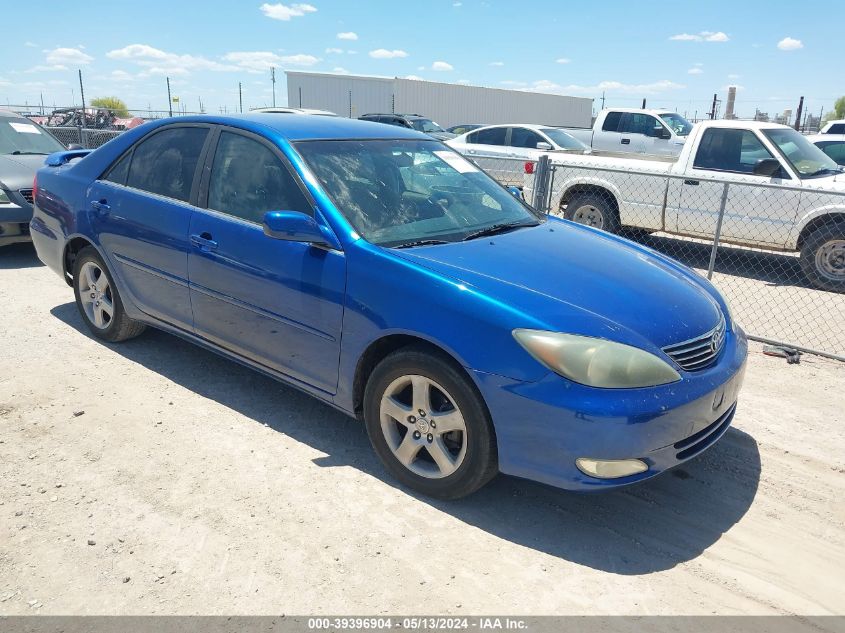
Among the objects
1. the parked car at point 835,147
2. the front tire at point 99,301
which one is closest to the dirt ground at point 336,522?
the front tire at point 99,301

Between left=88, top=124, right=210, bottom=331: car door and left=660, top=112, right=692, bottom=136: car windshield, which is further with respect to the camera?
left=660, top=112, right=692, bottom=136: car windshield

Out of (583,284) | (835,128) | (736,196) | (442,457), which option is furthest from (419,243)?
(835,128)

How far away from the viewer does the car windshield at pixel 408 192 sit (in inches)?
137

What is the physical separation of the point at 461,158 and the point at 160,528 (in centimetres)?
290

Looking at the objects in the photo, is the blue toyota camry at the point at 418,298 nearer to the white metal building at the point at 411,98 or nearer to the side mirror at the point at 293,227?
the side mirror at the point at 293,227

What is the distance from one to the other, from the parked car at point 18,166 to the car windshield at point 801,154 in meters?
8.80

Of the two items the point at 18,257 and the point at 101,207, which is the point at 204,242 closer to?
the point at 101,207

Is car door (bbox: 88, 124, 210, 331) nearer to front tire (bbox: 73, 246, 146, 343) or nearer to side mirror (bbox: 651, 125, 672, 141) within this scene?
front tire (bbox: 73, 246, 146, 343)

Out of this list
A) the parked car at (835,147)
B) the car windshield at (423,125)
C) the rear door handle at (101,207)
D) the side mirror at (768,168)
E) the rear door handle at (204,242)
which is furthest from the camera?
the car windshield at (423,125)

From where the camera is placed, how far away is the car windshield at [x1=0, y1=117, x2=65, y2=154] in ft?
27.8

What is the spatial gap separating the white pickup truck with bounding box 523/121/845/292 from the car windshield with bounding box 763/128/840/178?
2 cm

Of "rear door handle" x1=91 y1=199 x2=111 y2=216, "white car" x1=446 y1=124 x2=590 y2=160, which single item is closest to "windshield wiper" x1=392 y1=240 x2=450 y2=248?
"rear door handle" x1=91 y1=199 x2=111 y2=216

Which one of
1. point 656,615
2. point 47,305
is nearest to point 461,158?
point 656,615

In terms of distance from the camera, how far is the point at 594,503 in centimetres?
330
